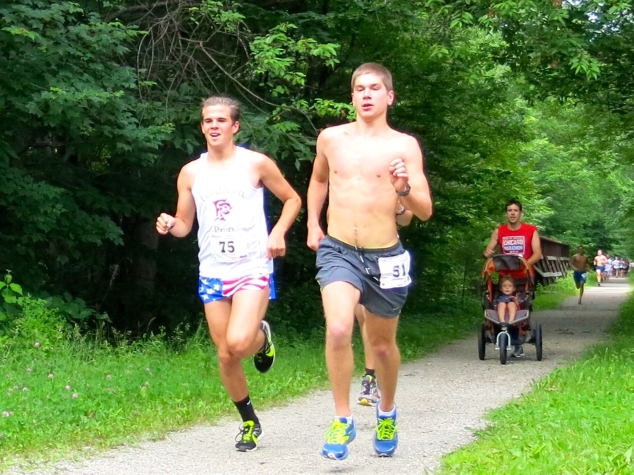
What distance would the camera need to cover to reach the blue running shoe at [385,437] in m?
6.21

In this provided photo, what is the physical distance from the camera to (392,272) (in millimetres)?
6004

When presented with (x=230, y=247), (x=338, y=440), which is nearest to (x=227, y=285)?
(x=230, y=247)

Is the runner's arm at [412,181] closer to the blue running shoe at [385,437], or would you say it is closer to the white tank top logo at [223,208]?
the white tank top logo at [223,208]

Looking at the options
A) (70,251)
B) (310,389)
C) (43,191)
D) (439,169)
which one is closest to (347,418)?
(310,389)

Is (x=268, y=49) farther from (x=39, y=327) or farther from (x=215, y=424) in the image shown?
(x=215, y=424)

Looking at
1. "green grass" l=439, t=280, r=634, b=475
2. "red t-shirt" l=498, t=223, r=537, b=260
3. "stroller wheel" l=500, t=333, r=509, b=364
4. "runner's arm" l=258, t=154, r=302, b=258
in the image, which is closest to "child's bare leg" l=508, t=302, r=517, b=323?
"stroller wheel" l=500, t=333, r=509, b=364

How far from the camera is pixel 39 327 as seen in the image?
11.8 m

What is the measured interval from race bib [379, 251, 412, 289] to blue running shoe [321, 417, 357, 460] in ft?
2.58

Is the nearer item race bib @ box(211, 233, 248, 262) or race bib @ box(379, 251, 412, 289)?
race bib @ box(379, 251, 412, 289)

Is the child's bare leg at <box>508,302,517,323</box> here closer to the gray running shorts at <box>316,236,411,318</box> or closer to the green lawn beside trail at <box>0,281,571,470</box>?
the green lawn beside trail at <box>0,281,571,470</box>

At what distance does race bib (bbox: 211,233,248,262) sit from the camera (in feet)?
21.0

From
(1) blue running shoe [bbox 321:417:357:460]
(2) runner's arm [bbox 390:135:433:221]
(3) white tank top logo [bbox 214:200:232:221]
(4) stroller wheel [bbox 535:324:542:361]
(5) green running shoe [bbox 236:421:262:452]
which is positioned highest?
(2) runner's arm [bbox 390:135:433:221]

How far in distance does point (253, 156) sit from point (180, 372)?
3962 mm

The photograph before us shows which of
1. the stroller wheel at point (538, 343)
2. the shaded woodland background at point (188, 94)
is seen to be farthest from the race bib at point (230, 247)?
A: the stroller wheel at point (538, 343)
